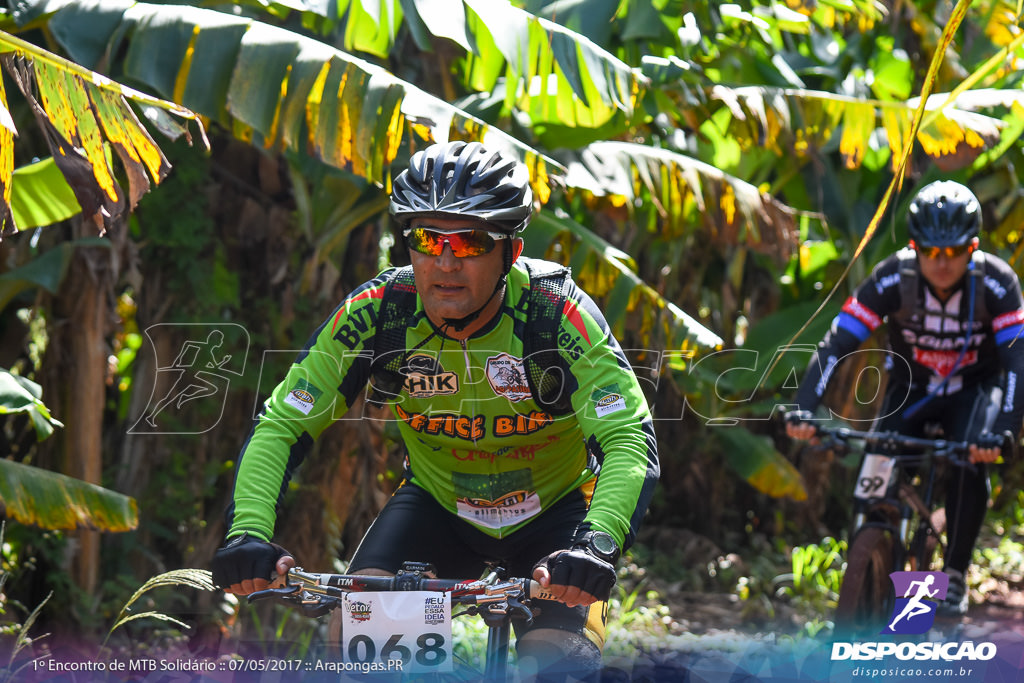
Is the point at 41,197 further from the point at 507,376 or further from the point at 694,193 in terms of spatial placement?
the point at 694,193

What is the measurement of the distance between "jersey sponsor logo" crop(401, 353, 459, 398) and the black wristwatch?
778mm

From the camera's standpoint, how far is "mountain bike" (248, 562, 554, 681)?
2.74 meters

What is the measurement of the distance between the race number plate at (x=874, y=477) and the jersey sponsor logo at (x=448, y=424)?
8.99 ft

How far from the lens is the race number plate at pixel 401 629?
2.81m

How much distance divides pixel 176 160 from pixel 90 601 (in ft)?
8.15

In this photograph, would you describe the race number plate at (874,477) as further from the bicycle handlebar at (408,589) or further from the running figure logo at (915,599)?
the bicycle handlebar at (408,589)

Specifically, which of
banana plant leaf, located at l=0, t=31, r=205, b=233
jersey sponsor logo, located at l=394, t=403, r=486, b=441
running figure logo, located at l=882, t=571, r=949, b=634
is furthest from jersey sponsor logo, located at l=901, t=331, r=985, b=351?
banana plant leaf, located at l=0, t=31, r=205, b=233

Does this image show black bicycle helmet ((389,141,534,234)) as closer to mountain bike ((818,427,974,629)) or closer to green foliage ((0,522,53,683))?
green foliage ((0,522,53,683))

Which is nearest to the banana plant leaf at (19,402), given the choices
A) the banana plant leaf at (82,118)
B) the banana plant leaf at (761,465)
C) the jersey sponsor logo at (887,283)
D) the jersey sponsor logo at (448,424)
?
the banana plant leaf at (82,118)

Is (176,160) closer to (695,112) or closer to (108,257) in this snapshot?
(108,257)

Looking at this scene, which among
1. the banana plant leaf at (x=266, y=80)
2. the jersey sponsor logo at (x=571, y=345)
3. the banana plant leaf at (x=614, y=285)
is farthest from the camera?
the banana plant leaf at (x=614, y=285)

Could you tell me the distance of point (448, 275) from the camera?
3176 millimetres

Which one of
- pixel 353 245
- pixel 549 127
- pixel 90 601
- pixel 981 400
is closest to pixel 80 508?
pixel 90 601

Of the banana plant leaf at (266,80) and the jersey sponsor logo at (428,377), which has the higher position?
the banana plant leaf at (266,80)
